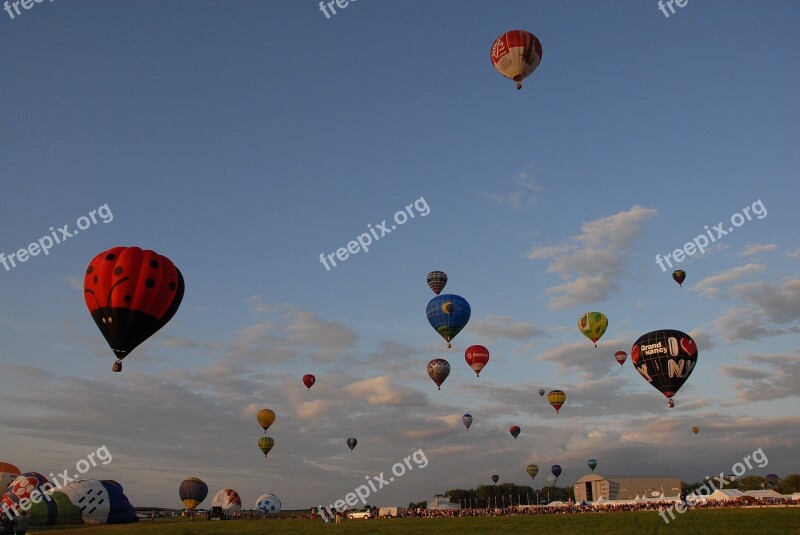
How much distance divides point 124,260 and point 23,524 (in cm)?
1285

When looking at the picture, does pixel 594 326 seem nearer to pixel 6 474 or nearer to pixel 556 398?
pixel 556 398

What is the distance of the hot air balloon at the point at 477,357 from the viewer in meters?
71.1

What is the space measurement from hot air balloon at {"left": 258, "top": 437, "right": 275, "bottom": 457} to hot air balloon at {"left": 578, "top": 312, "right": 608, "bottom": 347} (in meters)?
44.3

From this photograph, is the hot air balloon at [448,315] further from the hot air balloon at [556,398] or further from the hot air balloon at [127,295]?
the hot air balloon at [127,295]

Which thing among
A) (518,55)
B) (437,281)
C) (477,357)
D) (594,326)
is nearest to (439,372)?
(477,357)

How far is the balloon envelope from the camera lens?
51.8m

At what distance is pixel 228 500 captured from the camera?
9106cm

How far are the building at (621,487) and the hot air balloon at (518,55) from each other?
82340mm

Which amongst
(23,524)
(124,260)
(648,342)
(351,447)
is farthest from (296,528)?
(351,447)

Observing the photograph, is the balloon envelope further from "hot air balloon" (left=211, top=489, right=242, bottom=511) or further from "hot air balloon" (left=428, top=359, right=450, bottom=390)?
"hot air balloon" (left=211, top=489, right=242, bottom=511)

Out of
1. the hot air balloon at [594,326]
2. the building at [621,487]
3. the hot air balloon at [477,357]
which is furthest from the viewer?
the building at [621,487]

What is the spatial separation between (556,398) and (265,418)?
39353 millimetres

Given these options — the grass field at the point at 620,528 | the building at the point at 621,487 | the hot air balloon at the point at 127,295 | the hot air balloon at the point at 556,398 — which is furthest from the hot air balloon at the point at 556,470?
the hot air balloon at the point at 127,295

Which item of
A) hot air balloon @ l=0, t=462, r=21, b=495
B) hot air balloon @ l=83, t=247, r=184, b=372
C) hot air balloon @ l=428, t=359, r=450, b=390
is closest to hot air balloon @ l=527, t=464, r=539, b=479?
hot air balloon @ l=428, t=359, r=450, b=390
